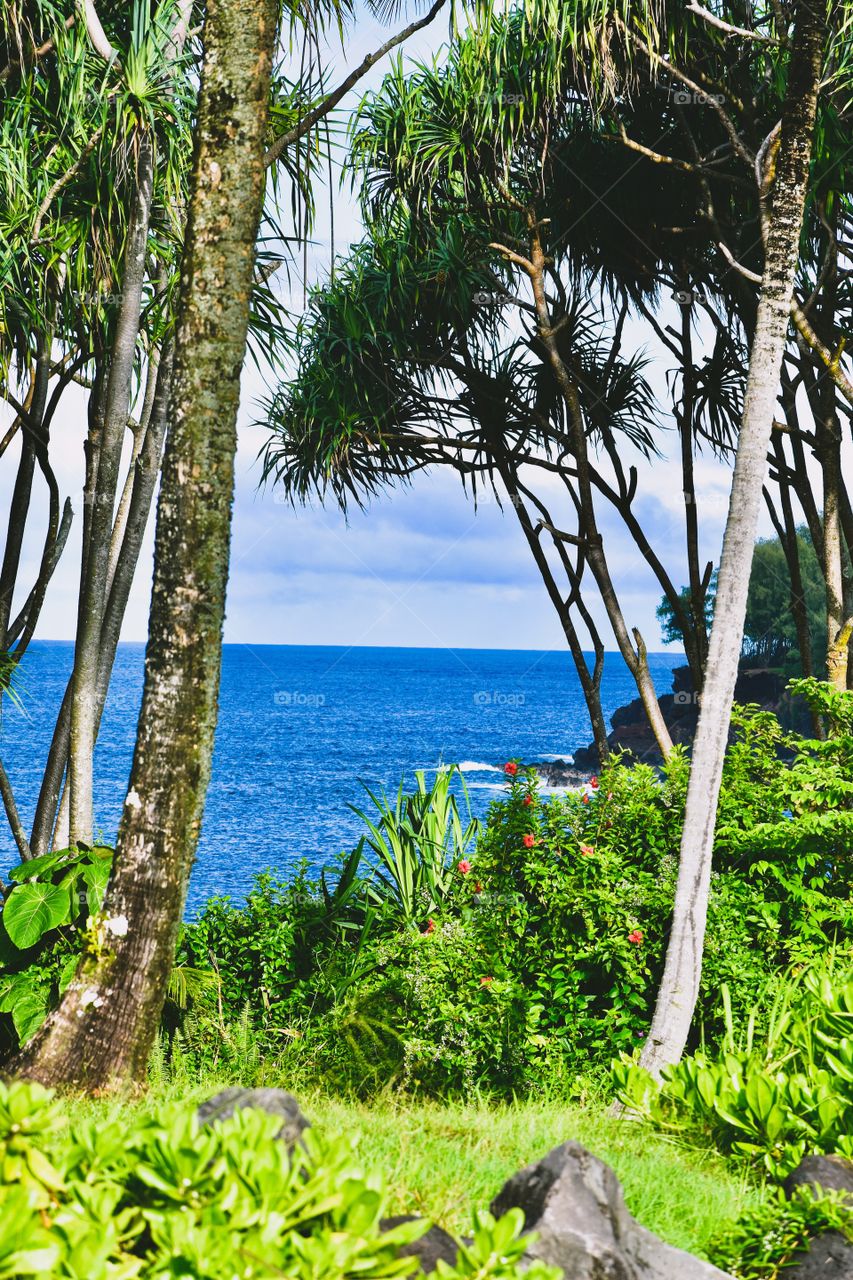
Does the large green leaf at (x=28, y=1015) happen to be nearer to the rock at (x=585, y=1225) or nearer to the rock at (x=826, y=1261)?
the rock at (x=585, y=1225)

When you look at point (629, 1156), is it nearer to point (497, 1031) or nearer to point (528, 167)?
point (497, 1031)

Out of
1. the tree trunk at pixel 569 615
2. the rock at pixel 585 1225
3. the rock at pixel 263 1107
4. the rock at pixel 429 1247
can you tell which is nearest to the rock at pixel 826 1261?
the rock at pixel 585 1225

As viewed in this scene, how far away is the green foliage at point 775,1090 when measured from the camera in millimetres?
2910

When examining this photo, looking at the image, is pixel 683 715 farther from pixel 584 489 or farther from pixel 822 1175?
→ pixel 822 1175

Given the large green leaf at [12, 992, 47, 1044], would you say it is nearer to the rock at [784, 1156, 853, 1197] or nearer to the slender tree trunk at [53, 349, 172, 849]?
the slender tree trunk at [53, 349, 172, 849]

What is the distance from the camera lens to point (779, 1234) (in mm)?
2336

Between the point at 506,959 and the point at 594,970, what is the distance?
1.33ft

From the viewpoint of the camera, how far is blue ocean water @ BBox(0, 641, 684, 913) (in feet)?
124

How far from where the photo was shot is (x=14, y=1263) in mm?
1456

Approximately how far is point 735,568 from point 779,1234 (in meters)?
2.62

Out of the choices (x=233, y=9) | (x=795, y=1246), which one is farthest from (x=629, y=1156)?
(x=233, y=9)

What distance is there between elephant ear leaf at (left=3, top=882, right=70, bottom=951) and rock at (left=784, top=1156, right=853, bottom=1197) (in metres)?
3.15

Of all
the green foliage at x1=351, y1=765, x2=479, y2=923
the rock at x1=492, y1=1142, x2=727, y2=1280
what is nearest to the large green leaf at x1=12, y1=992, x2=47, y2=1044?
the green foliage at x1=351, y1=765, x2=479, y2=923

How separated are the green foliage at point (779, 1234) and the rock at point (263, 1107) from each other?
107 cm
